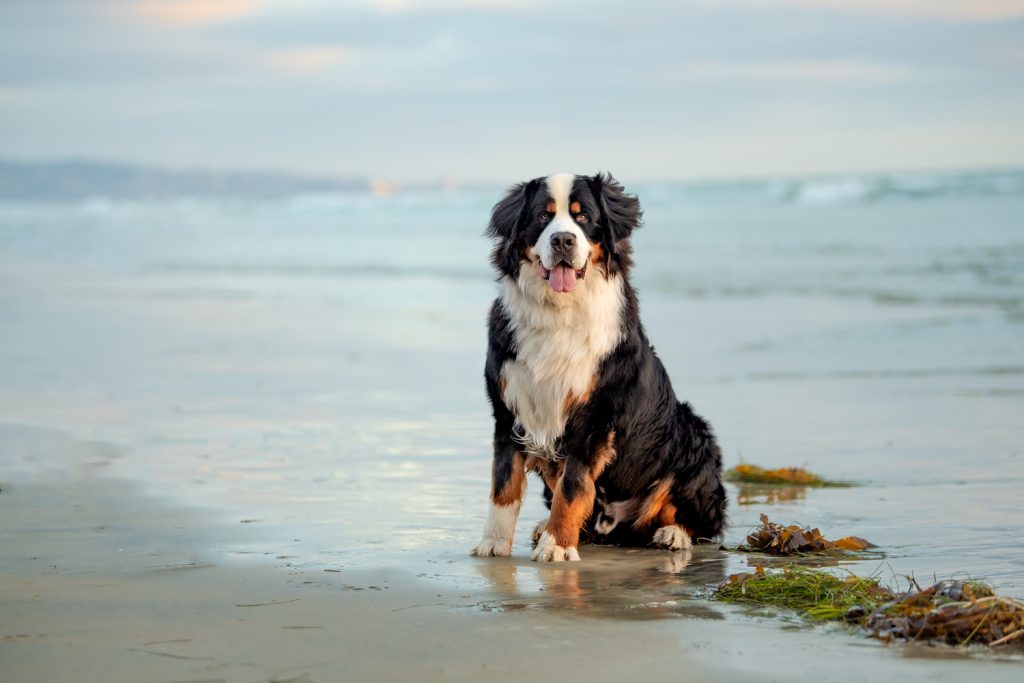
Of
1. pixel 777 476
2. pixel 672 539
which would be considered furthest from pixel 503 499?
pixel 777 476

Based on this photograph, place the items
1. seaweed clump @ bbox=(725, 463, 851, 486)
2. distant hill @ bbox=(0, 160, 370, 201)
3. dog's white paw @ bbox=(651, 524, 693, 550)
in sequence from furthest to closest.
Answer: distant hill @ bbox=(0, 160, 370, 201) → seaweed clump @ bbox=(725, 463, 851, 486) → dog's white paw @ bbox=(651, 524, 693, 550)

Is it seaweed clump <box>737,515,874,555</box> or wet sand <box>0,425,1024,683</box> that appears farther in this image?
seaweed clump <box>737,515,874,555</box>

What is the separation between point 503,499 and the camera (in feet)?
18.3

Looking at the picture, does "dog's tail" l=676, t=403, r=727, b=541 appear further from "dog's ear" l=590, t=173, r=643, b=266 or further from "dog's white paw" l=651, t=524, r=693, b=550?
"dog's ear" l=590, t=173, r=643, b=266

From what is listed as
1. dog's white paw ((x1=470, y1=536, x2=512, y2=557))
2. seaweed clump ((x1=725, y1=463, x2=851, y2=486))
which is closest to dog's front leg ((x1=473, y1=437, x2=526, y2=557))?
dog's white paw ((x1=470, y1=536, x2=512, y2=557))

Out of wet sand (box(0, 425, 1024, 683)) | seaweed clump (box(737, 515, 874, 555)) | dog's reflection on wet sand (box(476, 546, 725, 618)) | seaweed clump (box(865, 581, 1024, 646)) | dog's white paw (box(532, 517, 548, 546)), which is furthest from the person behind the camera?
dog's white paw (box(532, 517, 548, 546))

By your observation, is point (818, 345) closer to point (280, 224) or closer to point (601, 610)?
point (601, 610)

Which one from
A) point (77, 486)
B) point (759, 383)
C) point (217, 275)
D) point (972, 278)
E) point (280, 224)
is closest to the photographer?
point (77, 486)

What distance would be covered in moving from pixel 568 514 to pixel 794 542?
0.95m

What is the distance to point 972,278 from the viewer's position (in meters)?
18.7

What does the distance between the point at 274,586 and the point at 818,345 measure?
8.97m

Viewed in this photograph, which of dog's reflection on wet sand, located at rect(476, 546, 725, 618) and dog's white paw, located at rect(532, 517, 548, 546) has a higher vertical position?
dog's white paw, located at rect(532, 517, 548, 546)

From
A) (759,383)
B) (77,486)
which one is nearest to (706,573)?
(77,486)

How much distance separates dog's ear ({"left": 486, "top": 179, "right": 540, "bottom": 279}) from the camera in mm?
5633
